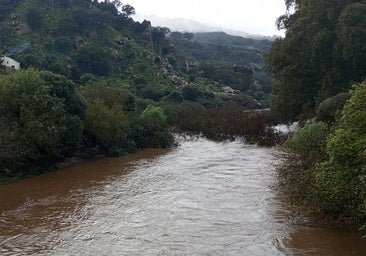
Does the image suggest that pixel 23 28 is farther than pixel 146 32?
No

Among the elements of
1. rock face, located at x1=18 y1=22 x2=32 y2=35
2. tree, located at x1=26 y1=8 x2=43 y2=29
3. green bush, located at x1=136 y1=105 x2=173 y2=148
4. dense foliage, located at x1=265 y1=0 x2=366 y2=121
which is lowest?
green bush, located at x1=136 y1=105 x2=173 y2=148

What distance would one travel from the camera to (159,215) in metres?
17.5

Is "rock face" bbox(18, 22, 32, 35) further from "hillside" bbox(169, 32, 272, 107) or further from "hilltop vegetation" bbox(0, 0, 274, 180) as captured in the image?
"hillside" bbox(169, 32, 272, 107)

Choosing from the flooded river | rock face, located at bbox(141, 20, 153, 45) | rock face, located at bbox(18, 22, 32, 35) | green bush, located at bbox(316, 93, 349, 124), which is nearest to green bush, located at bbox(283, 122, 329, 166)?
the flooded river

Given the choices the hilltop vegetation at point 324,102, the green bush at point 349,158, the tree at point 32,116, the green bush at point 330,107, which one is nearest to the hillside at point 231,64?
the hilltop vegetation at point 324,102

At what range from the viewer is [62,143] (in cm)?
2892

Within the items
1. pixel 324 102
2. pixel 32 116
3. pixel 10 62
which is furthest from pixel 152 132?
pixel 10 62

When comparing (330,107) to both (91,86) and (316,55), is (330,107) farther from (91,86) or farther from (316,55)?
(91,86)

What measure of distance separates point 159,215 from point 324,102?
12.5 metres

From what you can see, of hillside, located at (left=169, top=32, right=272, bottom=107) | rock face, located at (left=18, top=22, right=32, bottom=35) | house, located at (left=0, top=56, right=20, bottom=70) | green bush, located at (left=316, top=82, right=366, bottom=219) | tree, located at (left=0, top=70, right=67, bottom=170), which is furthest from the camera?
hillside, located at (left=169, top=32, right=272, bottom=107)

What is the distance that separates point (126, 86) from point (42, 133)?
135 feet

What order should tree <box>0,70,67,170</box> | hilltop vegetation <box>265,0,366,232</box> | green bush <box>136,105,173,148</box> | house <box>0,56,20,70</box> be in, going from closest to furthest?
1. hilltop vegetation <box>265,0,366,232</box>
2. tree <box>0,70,67,170</box>
3. green bush <box>136,105,173,148</box>
4. house <box>0,56,20,70</box>

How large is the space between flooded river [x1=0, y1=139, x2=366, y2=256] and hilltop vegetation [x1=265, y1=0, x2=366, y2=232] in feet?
4.25

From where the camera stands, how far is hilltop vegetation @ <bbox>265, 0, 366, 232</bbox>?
1260 centimetres
